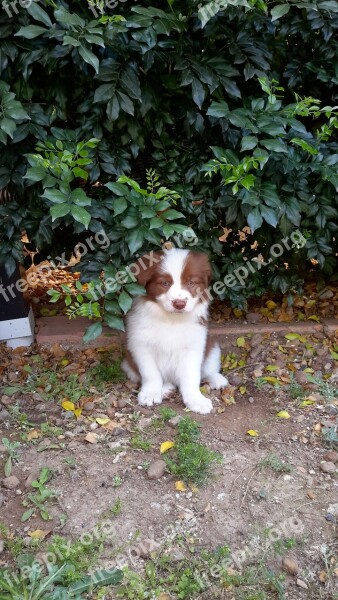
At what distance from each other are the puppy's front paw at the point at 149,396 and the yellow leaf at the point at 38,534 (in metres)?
1.17

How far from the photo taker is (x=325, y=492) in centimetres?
305

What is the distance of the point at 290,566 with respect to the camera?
2605 millimetres

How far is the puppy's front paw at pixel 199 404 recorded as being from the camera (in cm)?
369

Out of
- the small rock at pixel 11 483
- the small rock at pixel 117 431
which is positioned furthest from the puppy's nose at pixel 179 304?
the small rock at pixel 11 483

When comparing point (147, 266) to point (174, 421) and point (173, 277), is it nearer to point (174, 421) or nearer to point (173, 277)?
point (173, 277)

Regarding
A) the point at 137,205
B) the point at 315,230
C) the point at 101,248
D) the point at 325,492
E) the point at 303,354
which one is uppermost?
the point at 137,205

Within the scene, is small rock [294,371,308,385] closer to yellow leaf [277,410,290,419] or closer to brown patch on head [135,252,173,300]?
yellow leaf [277,410,290,419]

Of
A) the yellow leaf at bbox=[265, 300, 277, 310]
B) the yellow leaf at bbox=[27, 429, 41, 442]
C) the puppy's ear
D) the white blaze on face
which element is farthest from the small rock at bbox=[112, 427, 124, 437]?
the yellow leaf at bbox=[265, 300, 277, 310]

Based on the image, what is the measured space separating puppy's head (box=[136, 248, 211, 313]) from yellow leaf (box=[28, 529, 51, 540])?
55.0 inches

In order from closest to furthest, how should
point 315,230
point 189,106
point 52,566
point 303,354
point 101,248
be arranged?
1. point 52,566
2. point 189,106
3. point 101,248
4. point 315,230
5. point 303,354

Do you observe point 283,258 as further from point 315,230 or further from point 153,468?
point 153,468

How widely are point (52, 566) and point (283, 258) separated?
276 cm

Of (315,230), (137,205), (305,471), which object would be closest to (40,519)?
(305,471)

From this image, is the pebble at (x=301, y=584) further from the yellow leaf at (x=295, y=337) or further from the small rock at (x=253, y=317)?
the small rock at (x=253, y=317)
